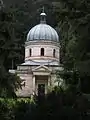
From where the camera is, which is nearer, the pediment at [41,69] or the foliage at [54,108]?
the foliage at [54,108]

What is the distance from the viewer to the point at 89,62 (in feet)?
41.9

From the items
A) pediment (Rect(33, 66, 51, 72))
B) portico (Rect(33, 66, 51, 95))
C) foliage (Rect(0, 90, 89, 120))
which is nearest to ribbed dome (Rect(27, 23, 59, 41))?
pediment (Rect(33, 66, 51, 72))

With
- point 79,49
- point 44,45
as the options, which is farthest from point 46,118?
point 44,45

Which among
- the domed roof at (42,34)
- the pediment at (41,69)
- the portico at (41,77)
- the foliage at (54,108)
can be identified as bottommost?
the foliage at (54,108)

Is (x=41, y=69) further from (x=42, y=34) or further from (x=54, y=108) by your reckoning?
(x=54, y=108)

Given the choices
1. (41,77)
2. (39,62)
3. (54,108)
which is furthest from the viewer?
(41,77)

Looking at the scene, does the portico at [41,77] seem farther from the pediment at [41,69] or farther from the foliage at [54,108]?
the foliage at [54,108]

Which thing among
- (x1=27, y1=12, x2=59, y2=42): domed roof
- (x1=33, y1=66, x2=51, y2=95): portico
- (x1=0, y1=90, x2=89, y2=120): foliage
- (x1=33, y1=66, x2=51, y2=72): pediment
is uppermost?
(x1=27, y1=12, x2=59, y2=42): domed roof

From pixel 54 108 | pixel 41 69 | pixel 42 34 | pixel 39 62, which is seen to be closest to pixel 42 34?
pixel 42 34

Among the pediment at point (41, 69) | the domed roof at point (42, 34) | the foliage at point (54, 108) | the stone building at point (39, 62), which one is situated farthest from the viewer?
the domed roof at point (42, 34)

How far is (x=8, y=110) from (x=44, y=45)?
39153 mm

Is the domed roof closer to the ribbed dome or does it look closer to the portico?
the ribbed dome

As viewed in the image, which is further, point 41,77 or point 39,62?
point 41,77

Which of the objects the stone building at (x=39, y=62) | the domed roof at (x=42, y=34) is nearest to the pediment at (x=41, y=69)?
the stone building at (x=39, y=62)
